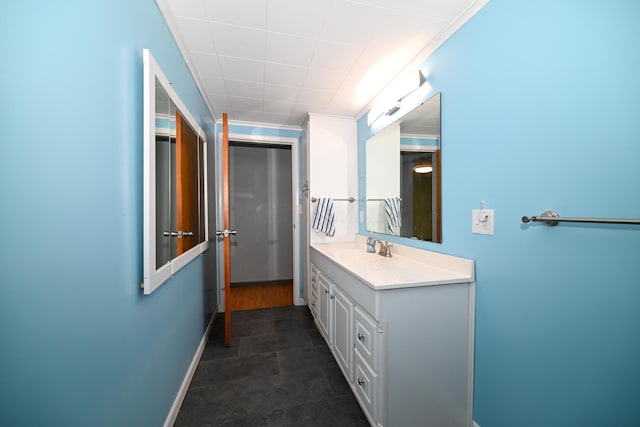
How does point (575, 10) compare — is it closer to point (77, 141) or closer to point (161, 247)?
point (77, 141)

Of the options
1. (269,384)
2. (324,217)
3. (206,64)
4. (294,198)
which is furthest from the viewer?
(294,198)

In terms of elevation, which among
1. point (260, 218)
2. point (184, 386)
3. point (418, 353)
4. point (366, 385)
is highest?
point (260, 218)

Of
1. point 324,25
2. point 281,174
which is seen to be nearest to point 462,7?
point 324,25

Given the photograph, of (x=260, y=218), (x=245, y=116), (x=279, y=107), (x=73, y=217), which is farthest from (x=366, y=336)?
(x=260, y=218)

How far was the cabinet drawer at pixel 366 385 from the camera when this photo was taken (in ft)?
4.10

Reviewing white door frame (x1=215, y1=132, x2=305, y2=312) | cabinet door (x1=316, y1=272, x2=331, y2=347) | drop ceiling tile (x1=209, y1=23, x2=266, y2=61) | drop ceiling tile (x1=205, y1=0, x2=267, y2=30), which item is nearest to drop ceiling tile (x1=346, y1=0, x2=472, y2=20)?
drop ceiling tile (x1=205, y1=0, x2=267, y2=30)

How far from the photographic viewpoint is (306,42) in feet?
5.11

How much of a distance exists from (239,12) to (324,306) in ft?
7.07

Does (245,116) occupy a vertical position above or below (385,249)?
above

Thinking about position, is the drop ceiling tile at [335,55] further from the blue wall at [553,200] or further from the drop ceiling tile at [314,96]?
the blue wall at [553,200]

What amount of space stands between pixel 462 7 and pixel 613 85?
2.84ft

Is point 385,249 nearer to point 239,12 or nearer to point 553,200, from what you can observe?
point 553,200

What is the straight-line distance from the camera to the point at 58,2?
24.6 inches

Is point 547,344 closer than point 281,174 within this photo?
Yes
